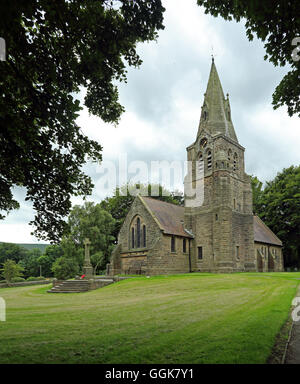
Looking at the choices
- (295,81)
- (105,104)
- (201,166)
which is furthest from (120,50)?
(201,166)

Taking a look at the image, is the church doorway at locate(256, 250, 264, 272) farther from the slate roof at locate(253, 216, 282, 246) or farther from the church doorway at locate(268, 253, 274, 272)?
the church doorway at locate(268, 253, 274, 272)

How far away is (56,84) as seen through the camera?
21.2 ft

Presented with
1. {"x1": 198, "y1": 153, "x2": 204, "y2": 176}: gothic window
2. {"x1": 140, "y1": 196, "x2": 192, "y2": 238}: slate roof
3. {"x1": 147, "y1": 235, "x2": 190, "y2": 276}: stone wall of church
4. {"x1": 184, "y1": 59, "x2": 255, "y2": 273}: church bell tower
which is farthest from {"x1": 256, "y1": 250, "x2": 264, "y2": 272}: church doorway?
{"x1": 198, "y1": 153, "x2": 204, "y2": 176}: gothic window

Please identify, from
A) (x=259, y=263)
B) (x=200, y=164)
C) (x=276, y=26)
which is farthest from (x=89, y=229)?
(x=276, y=26)

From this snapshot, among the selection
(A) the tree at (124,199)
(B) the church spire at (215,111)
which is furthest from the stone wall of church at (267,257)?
(A) the tree at (124,199)

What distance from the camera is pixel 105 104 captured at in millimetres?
8586

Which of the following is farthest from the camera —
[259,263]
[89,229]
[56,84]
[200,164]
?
[89,229]

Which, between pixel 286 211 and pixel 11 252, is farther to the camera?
pixel 11 252

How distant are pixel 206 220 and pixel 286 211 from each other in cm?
2171

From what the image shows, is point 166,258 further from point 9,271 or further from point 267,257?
point 9,271

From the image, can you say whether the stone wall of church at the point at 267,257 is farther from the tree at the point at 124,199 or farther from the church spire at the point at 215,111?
the tree at the point at 124,199

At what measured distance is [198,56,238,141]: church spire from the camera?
108ft

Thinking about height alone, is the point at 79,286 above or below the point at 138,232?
below

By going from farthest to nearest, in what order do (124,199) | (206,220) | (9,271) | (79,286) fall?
1. (124,199)
2. (9,271)
3. (206,220)
4. (79,286)
